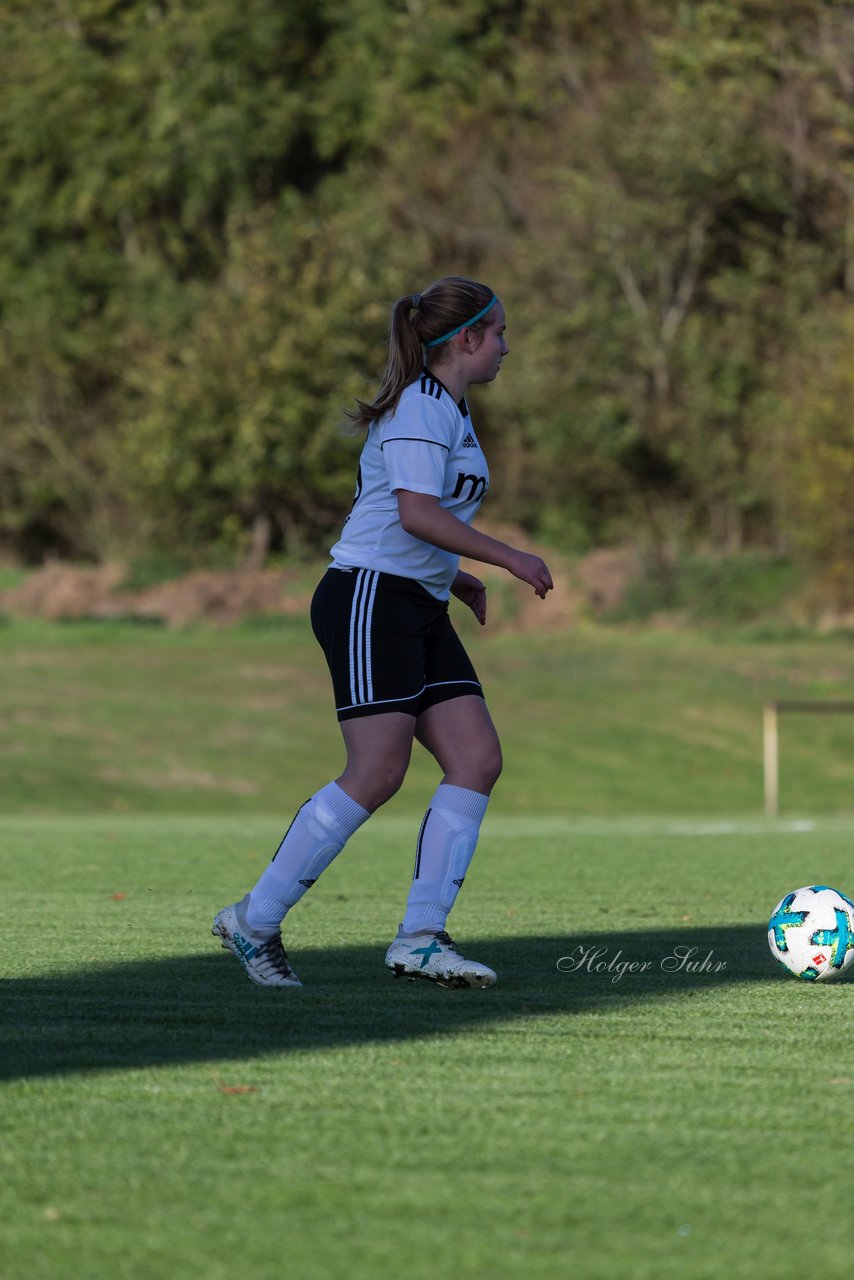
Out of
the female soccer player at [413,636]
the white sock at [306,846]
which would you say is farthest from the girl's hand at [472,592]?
the white sock at [306,846]

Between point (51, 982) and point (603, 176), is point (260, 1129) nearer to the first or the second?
point (51, 982)

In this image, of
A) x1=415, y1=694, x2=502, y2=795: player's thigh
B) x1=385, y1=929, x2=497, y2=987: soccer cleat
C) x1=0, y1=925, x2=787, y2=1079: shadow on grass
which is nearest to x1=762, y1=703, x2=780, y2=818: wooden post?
x1=0, y1=925, x2=787, y2=1079: shadow on grass

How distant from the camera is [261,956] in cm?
600

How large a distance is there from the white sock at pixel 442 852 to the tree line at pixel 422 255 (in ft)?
99.7

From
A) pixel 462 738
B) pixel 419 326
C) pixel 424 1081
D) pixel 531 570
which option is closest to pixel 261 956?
pixel 462 738

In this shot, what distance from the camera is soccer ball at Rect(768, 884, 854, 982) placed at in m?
6.39

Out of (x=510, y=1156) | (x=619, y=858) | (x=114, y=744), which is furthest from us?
(x=114, y=744)

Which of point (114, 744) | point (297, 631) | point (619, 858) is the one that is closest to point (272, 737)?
point (114, 744)

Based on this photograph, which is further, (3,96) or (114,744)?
(3,96)

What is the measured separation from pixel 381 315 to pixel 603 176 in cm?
589

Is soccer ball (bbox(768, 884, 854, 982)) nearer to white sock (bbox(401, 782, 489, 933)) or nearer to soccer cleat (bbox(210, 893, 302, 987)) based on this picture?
white sock (bbox(401, 782, 489, 933))

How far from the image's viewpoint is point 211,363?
1694 inches

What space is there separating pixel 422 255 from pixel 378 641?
39.0 m

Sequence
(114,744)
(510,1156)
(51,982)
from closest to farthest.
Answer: (510,1156), (51,982), (114,744)
